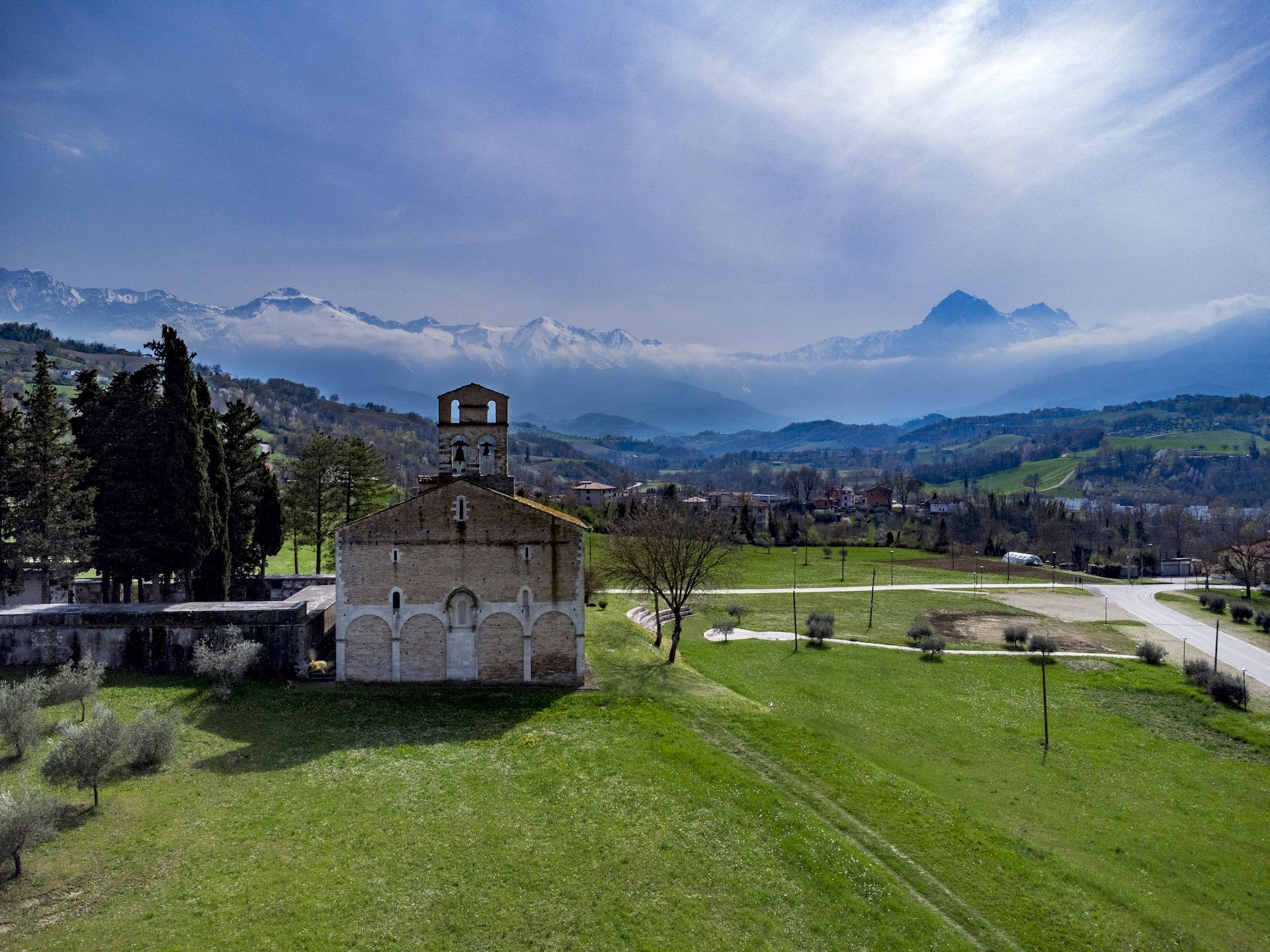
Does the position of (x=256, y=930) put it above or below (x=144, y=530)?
below

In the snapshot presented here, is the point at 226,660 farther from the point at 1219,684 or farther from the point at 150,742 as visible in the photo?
the point at 1219,684

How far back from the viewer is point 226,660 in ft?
85.6

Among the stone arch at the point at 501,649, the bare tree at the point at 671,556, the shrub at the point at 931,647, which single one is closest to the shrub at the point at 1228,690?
the shrub at the point at 931,647

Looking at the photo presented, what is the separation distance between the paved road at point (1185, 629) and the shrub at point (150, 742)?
5605 centimetres

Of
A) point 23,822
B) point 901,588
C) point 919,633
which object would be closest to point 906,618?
point 919,633

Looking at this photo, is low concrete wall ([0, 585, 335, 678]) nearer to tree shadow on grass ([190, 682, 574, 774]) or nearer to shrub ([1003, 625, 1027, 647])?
tree shadow on grass ([190, 682, 574, 774])

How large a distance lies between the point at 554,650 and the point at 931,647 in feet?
91.1

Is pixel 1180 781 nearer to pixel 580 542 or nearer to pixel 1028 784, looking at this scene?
pixel 1028 784

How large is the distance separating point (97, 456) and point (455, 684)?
2344cm

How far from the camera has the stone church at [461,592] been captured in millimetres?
28812

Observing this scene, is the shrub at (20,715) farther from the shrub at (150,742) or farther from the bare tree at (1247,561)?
the bare tree at (1247,561)

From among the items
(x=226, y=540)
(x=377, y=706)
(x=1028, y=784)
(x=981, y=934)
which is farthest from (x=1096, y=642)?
(x=226, y=540)

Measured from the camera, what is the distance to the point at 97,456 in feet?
114

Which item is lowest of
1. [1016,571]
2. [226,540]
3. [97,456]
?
[1016,571]
